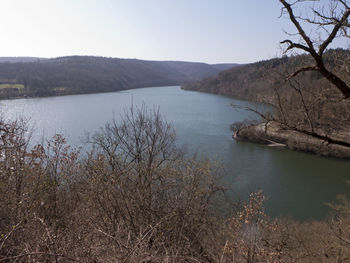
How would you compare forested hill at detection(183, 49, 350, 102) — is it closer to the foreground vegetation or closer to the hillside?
the hillside

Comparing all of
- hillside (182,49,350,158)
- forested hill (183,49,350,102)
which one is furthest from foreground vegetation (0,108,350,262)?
forested hill (183,49,350,102)

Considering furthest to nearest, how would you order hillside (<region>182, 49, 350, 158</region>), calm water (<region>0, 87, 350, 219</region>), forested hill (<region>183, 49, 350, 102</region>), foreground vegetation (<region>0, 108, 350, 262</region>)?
calm water (<region>0, 87, 350, 219</region>) < forested hill (<region>183, 49, 350, 102</region>) < hillside (<region>182, 49, 350, 158</region>) < foreground vegetation (<region>0, 108, 350, 262</region>)

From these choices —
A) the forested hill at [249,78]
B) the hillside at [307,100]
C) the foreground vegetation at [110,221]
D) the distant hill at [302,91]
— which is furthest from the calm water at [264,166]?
the distant hill at [302,91]

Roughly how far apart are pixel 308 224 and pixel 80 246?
31.5 feet

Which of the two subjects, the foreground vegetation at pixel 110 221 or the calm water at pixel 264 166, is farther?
the calm water at pixel 264 166

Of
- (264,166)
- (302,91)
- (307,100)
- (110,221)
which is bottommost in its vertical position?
(264,166)

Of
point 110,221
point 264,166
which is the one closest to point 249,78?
point 264,166

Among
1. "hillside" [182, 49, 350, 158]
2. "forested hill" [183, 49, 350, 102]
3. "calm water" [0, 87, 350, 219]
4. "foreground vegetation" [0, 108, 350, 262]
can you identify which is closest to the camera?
"foreground vegetation" [0, 108, 350, 262]

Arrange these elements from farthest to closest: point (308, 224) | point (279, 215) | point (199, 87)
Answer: point (199, 87)
point (279, 215)
point (308, 224)

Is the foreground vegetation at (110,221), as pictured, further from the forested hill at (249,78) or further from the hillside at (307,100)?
the forested hill at (249,78)

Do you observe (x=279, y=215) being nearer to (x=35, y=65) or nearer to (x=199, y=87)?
(x=199, y=87)

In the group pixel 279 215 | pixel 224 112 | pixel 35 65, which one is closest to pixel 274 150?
pixel 279 215

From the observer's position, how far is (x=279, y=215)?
10.4 meters

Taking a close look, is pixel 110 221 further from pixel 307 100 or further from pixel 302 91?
pixel 307 100
